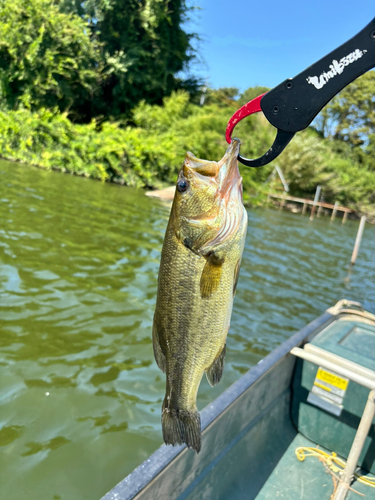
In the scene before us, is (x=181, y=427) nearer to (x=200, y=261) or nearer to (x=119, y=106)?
(x=200, y=261)

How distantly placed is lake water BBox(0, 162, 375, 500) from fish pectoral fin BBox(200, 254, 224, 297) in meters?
2.65

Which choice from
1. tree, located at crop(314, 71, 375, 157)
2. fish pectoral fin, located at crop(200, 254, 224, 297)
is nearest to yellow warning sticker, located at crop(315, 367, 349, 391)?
fish pectoral fin, located at crop(200, 254, 224, 297)

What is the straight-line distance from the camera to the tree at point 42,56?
1050 inches

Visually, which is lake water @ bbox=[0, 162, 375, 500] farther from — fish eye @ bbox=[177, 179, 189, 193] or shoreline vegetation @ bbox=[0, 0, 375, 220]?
shoreline vegetation @ bbox=[0, 0, 375, 220]

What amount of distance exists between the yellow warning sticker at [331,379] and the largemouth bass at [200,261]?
226cm

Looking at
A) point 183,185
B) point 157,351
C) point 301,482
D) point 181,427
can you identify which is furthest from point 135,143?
point 181,427

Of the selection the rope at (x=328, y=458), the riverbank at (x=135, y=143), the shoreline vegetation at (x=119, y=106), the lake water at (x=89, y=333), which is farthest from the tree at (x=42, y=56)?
the rope at (x=328, y=458)

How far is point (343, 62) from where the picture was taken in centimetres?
144

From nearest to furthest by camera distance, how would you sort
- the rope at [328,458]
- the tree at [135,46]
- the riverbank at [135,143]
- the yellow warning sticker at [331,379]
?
the rope at [328,458] < the yellow warning sticker at [331,379] < the riverbank at [135,143] < the tree at [135,46]

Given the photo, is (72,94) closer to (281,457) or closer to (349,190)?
(349,190)

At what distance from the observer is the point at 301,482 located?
3.45 metres

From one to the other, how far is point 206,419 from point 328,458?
1.80 meters

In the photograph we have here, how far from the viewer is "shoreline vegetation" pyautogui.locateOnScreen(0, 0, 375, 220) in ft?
82.6

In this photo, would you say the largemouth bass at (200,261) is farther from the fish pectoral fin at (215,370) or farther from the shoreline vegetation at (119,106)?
the shoreline vegetation at (119,106)
